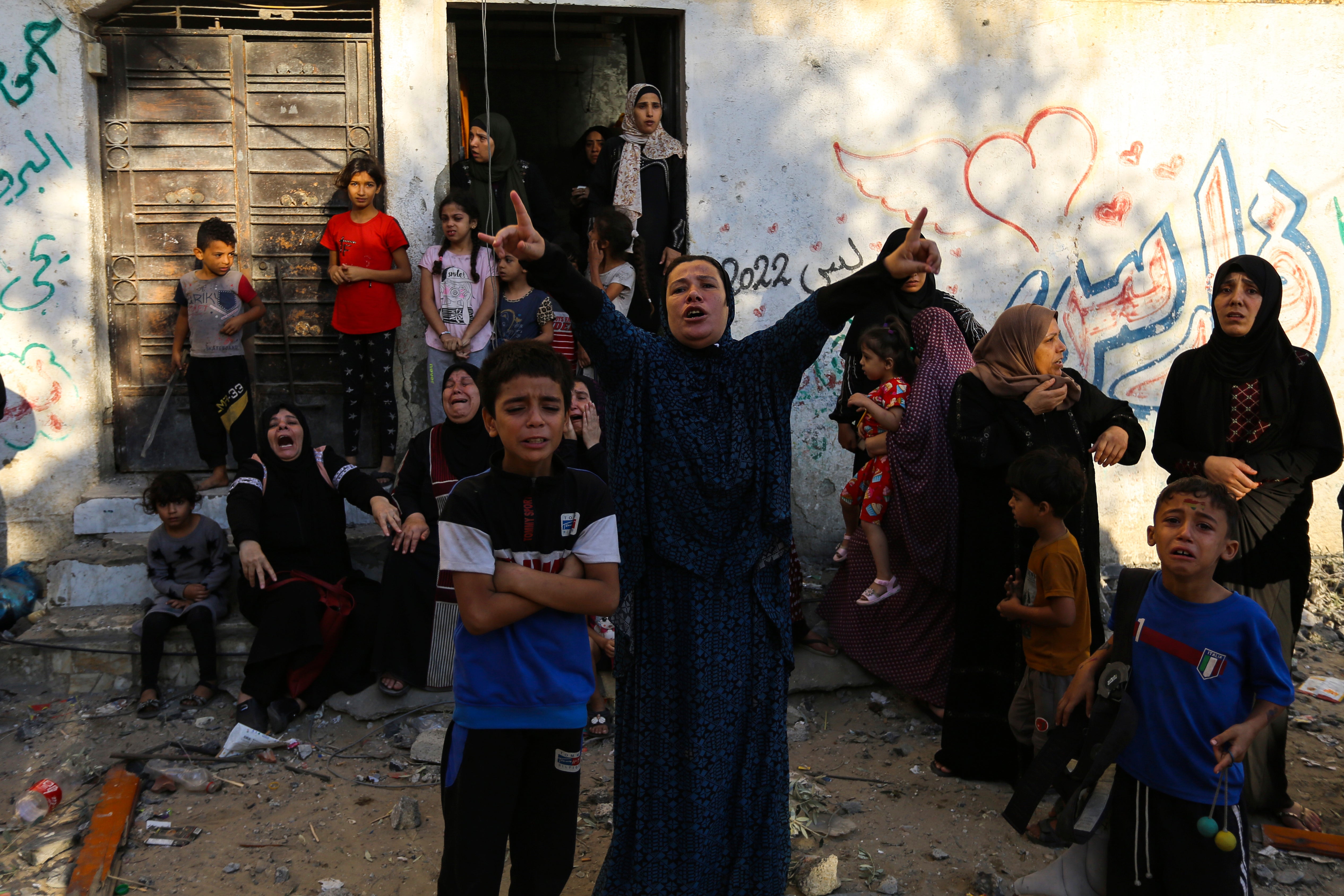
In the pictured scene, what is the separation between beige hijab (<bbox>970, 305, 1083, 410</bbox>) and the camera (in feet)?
11.5

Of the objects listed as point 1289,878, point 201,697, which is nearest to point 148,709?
point 201,697

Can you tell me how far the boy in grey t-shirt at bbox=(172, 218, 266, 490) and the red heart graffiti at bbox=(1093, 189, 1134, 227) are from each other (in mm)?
4776

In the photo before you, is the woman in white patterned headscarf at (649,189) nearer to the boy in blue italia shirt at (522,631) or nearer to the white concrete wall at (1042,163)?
the white concrete wall at (1042,163)

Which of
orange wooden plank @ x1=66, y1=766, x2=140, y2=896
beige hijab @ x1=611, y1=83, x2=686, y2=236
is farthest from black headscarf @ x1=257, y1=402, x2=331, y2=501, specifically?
beige hijab @ x1=611, y1=83, x2=686, y2=236

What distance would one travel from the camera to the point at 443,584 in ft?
14.2

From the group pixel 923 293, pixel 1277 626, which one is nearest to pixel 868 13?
pixel 923 293

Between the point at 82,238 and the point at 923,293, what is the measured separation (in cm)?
435

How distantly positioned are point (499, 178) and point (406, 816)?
367 centimetres

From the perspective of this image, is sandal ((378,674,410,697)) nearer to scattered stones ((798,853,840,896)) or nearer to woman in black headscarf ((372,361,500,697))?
woman in black headscarf ((372,361,500,697))

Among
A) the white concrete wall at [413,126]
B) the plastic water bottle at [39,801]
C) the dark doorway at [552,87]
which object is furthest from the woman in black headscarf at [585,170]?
the plastic water bottle at [39,801]

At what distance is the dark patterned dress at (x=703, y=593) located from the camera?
95.7 inches

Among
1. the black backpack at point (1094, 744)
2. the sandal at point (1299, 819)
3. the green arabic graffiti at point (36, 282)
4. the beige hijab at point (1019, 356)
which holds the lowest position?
the sandal at point (1299, 819)

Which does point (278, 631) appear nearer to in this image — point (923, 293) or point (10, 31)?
point (923, 293)

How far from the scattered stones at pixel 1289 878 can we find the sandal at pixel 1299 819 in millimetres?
250
